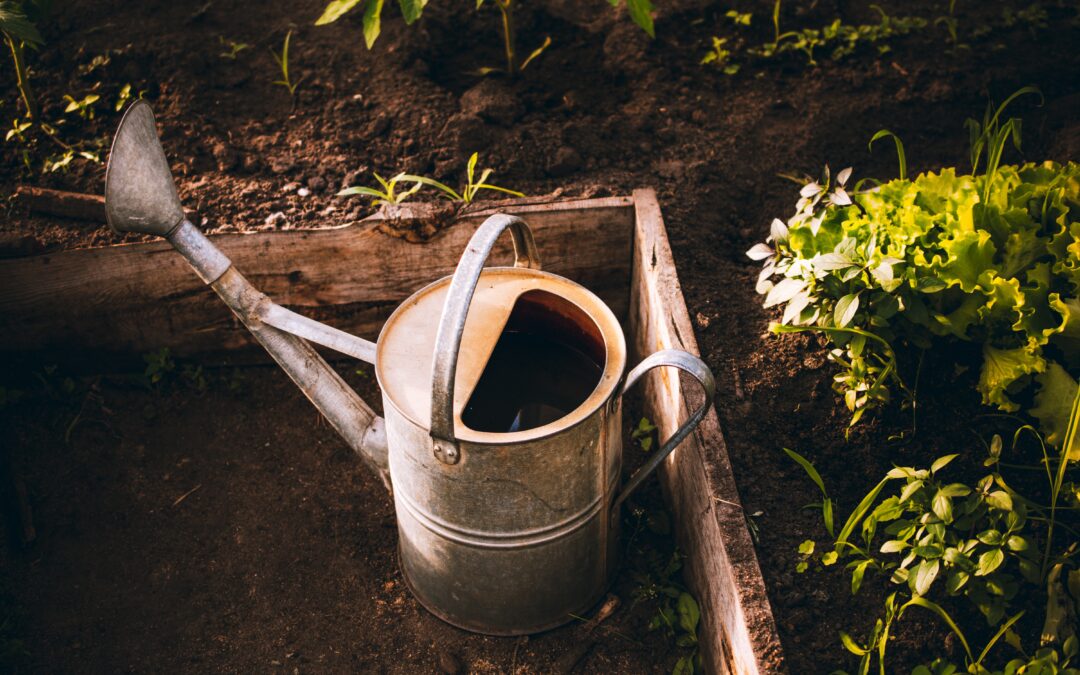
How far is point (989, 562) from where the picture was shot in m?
1.46

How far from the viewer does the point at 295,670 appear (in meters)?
1.98

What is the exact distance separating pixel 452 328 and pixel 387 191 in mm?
1137

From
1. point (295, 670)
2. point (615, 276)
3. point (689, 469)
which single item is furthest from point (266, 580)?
point (615, 276)

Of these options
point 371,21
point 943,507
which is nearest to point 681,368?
point 943,507

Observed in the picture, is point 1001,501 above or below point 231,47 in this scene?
below

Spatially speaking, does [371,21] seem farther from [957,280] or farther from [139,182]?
[957,280]

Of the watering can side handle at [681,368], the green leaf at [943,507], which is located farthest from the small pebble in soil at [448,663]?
the green leaf at [943,507]

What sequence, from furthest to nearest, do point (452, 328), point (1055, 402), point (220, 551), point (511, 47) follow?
point (511, 47), point (220, 551), point (1055, 402), point (452, 328)

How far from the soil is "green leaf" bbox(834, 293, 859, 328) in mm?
296

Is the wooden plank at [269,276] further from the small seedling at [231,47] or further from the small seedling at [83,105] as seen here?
the small seedling at [231,47]

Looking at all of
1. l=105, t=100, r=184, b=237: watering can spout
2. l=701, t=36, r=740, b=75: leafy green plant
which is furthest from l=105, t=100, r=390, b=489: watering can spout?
l=701, t=36, r=740, b=75: leafy green plant

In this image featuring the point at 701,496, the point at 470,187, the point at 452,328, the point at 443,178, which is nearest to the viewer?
the point at 452,328

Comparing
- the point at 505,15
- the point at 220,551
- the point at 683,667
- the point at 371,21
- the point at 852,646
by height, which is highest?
the point at 371,21

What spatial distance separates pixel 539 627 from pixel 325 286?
115cm
